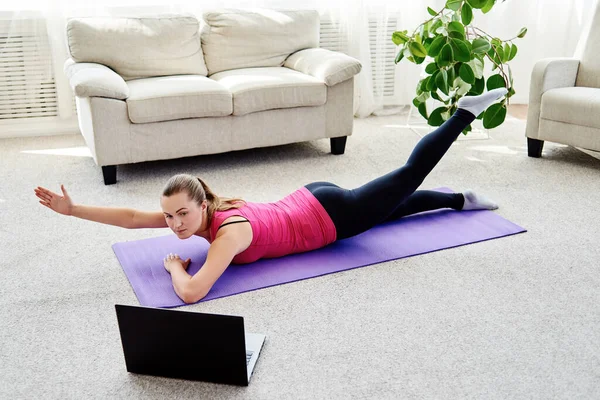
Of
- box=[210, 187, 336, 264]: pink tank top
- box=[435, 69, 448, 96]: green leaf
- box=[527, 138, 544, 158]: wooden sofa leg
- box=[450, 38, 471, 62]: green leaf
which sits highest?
box=[450, 38, 471, 62]: green leaf

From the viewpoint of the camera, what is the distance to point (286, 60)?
4.18 metres

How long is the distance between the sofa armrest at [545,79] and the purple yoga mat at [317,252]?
103 cm

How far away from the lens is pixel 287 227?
248cm

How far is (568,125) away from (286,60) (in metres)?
1.69

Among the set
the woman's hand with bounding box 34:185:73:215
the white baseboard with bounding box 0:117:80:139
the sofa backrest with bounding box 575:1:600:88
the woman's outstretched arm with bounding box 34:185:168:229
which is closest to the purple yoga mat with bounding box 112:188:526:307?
the woman's outstretched arm with bounding box 34:185:168:229

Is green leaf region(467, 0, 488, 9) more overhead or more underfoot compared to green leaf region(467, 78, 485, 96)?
more overhead

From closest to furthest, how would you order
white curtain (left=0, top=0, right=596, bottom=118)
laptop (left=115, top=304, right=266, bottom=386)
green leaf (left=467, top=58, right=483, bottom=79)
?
laptop (left=115, top=304, right=266, bottom=386) < green leaf (left=467, top=58, right=483, bottom=79) < white curtain (left=0, top=0, right=596, bottom=118)

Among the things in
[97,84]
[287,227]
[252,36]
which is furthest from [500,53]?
[97,84]

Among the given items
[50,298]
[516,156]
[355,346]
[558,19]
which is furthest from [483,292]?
[558,19]

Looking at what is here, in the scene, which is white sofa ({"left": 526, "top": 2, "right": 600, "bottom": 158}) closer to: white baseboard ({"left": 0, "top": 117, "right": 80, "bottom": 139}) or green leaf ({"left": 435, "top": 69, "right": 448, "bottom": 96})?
green leaf ({"left": 435, "top": 69, "right": 448, "bottom": 96})

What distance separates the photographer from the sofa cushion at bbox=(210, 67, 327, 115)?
3.56 m

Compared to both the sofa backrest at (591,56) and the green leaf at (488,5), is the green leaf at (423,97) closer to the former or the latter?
the green leaf at (488,5)

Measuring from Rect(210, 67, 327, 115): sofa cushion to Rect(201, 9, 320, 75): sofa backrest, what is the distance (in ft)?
0.93

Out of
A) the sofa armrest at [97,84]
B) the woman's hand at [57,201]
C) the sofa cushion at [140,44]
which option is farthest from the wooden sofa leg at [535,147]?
the woman's hand at [57,201]
